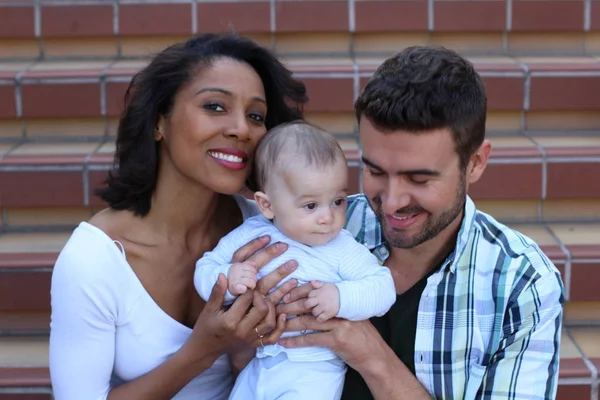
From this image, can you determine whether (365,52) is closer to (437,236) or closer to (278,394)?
(437,236)

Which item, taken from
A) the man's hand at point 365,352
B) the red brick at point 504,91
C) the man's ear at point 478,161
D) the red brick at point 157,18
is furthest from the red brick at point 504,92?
the man's hand at point 365,352

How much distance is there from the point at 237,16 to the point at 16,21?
3.62ft

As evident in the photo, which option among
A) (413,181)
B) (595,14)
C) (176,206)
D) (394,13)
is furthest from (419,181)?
(595,14)

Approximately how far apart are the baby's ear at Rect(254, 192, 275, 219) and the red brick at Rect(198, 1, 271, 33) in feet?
6.18

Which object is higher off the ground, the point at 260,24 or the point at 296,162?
the point at 260,24

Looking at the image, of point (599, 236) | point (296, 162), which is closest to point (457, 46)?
point (599, 236)

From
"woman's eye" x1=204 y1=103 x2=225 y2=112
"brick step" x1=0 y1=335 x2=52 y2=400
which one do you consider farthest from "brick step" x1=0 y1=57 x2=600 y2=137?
"woman's eye" x1=204 y1=103 x2=225 y2=112

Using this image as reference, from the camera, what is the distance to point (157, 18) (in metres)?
3.98

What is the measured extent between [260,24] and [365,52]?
1.81 feet

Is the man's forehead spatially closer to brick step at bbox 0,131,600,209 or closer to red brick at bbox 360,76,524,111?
brick step at bbox 0,131,600,209

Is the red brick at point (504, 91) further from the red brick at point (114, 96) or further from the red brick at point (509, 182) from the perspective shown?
the red brick at point (114, 96)

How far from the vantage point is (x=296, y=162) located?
2.18 metres

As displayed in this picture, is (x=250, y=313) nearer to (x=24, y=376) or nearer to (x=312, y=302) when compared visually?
(x=312, y=302)

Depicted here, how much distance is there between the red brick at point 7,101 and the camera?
3768 mm
